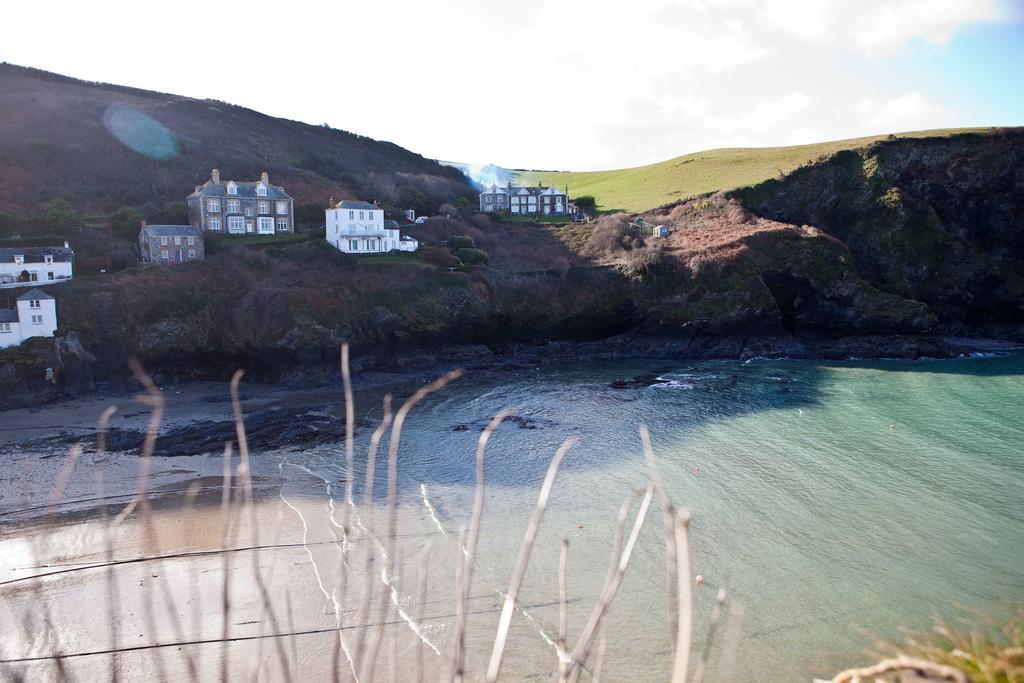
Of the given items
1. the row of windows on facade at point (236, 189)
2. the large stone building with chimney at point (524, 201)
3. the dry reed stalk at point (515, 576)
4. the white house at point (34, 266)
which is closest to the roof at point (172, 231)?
the white house at point (34, 266)

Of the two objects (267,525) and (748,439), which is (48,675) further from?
(748,439)

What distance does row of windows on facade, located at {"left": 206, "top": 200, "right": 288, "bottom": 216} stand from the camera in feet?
188

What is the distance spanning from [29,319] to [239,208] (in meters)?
23.7

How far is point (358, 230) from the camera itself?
2255 inches

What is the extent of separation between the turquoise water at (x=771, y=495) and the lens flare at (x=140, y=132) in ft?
186

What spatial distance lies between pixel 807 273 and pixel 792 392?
19.7 m

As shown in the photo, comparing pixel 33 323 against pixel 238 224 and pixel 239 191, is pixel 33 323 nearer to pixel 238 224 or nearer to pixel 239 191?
pixel 238 224

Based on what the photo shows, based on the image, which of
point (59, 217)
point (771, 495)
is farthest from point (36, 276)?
point (771, 495)

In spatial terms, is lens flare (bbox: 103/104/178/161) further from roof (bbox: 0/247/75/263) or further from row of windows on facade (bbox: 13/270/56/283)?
row of windows on facade (bbox: 13/270/56/283)

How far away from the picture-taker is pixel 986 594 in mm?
17328

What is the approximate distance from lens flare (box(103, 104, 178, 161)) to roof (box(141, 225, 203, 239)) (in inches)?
1164

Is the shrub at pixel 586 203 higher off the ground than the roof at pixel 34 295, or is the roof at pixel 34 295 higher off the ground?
the shrub at pixel 586 203

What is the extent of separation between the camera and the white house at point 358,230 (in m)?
56.6

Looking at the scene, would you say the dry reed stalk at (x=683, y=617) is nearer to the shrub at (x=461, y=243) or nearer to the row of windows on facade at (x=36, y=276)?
the row of windows on facade at (x=36, y=276)
